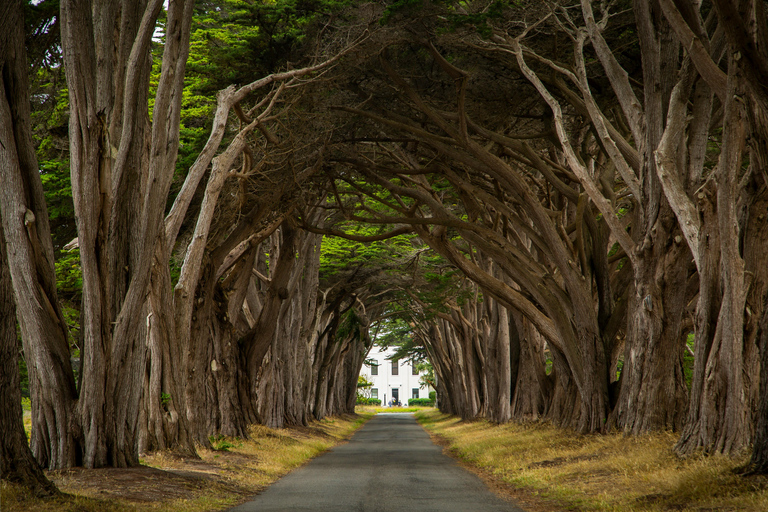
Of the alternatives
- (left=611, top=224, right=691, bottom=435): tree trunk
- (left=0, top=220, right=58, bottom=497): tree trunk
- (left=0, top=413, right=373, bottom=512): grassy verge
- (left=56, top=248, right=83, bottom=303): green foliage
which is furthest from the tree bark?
(left=611, top=224, right=691, bottom=435): tree trunk

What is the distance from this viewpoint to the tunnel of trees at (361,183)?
28.6 feet

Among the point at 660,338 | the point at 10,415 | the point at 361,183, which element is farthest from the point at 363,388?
the point at 10,415

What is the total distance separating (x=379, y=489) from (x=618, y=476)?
308 centimetres

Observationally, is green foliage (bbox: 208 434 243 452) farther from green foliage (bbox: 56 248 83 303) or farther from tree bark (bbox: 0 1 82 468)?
tree bark (bbox: 0 1 82 468)

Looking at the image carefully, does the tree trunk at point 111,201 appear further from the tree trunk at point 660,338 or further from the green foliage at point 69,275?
the tree trunk at point 660,338

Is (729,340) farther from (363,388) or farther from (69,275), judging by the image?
(363,388)

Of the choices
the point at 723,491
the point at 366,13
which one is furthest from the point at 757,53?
the point at 366,13

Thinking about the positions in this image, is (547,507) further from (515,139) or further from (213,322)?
(213,322)

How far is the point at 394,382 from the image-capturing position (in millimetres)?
106062

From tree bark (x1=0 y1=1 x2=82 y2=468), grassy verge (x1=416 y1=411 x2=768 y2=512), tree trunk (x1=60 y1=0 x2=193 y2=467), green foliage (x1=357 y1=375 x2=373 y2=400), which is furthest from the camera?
green foliage (x1=357 y1=375 x2=373 y2=400)

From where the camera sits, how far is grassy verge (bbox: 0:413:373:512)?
6.46 m

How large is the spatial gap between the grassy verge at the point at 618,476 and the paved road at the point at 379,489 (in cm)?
63

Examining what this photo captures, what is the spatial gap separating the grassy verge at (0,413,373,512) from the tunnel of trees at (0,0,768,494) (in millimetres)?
374

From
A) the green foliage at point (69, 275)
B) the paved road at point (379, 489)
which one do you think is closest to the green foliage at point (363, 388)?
the green foliage at point (69, 275)
